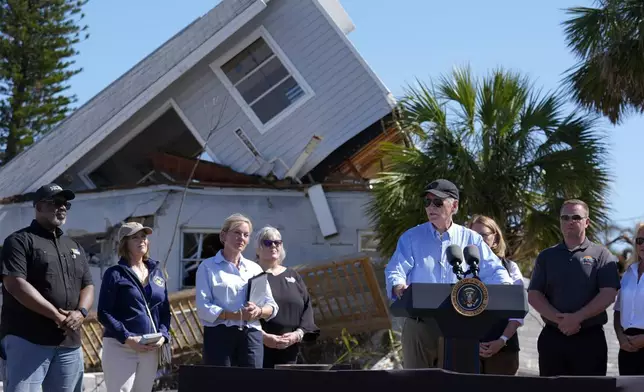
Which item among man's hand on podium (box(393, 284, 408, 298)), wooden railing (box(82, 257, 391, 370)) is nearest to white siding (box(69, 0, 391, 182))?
wooden railing (box(82, 257, 391, 370))

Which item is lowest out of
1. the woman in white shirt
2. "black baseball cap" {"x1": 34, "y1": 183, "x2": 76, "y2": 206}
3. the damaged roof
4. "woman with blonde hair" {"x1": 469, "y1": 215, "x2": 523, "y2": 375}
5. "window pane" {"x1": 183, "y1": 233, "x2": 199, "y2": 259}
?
the woman in white shirt

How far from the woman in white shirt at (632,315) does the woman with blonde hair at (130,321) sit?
10.9 feet

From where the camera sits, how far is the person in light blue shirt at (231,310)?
7426 mm

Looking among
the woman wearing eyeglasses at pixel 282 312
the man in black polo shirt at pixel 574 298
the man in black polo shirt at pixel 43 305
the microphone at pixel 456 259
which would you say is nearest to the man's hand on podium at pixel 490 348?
the man in black polo shirt at pixel 574 298

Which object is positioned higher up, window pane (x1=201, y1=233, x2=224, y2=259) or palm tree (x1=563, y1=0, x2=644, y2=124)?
window pane (x1=201, y1=233, x2=224, y2=259)

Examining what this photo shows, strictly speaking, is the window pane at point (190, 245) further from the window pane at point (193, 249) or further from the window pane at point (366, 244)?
the window pane at point (366, 244)

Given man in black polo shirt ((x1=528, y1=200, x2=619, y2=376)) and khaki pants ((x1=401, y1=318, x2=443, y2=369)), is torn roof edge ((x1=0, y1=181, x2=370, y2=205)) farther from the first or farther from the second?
khaki pants ((x1=401, y1=318, x2=443, y2=369))

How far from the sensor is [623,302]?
7.37 metres

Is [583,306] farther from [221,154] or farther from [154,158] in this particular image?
[154,158]

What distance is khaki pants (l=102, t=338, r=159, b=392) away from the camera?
7301 mm

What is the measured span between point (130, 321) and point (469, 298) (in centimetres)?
324

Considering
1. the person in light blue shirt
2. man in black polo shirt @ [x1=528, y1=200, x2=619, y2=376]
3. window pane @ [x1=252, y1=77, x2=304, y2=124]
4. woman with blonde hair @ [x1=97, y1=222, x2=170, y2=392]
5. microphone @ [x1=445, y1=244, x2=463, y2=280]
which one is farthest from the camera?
window pane @ [x1=252, y1=77, x2=304, y2=124]

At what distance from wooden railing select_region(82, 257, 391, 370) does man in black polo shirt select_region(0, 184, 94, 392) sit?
6663 millimetres

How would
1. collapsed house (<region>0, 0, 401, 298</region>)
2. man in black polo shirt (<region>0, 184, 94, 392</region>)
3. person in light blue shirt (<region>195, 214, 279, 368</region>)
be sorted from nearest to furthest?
1. man in black polo shirt (<region>0, 184, 94, 392</region>)
2. person in light blue shirt (<region>195, 214, 279, 368</region>)
3. collapsed house (<region>0, 0, 401, 298</region>)
